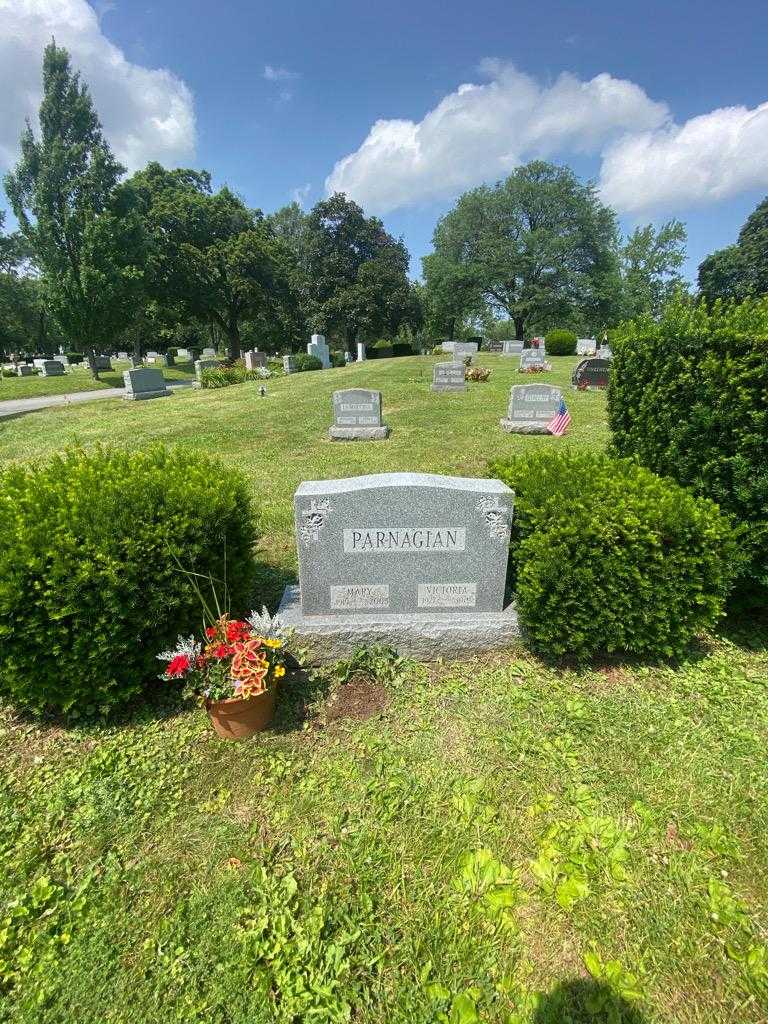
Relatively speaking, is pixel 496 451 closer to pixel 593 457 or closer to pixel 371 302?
pixel 593 457

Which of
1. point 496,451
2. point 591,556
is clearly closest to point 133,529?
point 591,556

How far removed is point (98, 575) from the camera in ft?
8.89

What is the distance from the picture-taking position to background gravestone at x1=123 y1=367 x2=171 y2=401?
19.0m

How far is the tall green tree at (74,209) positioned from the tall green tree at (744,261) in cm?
5629

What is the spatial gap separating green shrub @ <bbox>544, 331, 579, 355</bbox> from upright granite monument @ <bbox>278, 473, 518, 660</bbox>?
36.3 meters

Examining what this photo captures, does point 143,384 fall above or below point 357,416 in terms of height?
above

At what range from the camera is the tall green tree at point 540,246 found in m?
46.8

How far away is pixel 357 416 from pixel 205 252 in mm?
34177

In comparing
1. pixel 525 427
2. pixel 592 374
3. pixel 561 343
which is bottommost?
pixel 525 427

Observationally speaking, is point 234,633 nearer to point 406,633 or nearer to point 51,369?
point 406,633

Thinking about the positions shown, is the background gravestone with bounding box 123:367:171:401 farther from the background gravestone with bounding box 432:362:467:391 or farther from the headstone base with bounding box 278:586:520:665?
the headstone base with bounding box 278:586:520:665

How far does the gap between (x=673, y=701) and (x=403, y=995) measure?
239cm

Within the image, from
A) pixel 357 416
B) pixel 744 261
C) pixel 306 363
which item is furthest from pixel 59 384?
pixel 744 261

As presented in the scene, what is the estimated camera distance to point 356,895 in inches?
81.9
